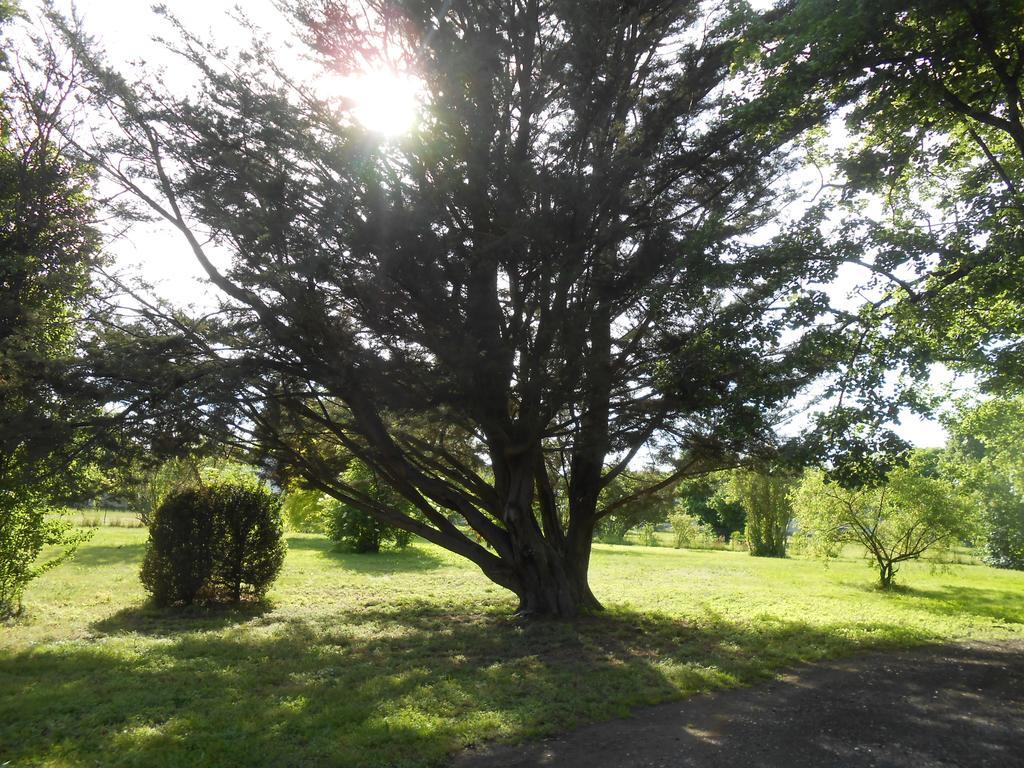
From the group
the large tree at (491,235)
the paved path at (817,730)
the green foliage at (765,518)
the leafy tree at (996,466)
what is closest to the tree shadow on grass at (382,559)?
the large tree at (491,235)

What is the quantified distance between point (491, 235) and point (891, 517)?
16.1m

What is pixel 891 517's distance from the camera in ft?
58.3

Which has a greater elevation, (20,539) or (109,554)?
(20,539)

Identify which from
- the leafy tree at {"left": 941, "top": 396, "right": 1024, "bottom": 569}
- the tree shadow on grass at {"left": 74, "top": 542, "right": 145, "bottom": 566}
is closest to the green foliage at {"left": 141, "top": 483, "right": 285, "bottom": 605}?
the tree shadow on grass at {"left": 74, "top": 542, "right": 145, "bottom": 566}

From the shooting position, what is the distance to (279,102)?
8.00 meters

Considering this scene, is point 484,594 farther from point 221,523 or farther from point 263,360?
point 263,360

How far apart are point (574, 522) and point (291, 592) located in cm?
703

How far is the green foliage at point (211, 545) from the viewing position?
36.1 feet

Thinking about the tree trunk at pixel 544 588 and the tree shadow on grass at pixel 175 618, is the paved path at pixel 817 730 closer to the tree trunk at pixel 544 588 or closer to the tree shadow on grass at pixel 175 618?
the tree trunk at pixel 544 588

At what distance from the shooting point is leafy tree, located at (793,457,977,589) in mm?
16922

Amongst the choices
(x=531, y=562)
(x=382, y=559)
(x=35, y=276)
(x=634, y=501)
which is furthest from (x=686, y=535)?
(x=35, y=276)

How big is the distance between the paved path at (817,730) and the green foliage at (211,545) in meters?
8.31

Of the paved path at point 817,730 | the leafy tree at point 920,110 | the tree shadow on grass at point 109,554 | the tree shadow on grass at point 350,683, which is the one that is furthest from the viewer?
the tree shadow on grass at point 109,554

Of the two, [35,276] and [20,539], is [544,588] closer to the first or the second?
[20,539]
